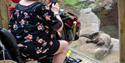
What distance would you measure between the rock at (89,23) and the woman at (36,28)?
276 cm

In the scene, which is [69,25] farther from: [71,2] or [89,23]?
[71,2]

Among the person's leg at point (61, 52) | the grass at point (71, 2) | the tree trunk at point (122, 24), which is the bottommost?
the grass at point (71, 2)

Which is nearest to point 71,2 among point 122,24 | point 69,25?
point 69,25

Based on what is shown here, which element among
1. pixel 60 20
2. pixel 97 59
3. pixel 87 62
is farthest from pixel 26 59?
pixel 97 59

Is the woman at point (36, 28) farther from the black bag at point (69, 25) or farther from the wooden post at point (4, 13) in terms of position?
the wooden post at point (4, 13)

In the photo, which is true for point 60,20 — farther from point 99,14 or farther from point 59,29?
point 99,14

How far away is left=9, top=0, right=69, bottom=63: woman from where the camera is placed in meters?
2.88

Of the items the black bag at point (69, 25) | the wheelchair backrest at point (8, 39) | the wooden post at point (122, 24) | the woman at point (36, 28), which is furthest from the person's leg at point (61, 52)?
the wooden post at point (122, 24)

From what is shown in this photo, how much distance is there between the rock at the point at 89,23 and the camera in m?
5.84

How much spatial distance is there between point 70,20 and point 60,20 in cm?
23

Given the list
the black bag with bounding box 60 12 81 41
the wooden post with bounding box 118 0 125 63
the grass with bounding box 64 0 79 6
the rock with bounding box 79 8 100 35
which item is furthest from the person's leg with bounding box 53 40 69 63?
the grass with bounding box 64 0 79 6

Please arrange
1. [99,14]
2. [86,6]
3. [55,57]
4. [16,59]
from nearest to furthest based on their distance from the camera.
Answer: [16,59], [55,57], [99,14], [86,6]

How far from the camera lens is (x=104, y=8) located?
8.20m

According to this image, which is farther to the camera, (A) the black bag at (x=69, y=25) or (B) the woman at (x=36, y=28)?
(A) the black bag at (x=69, y=25)
